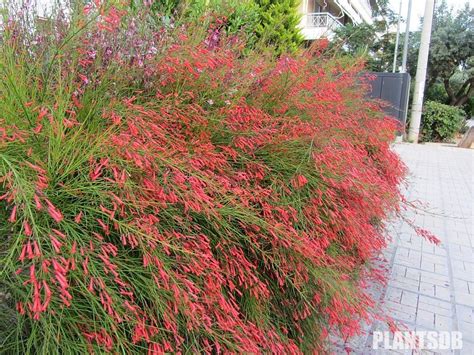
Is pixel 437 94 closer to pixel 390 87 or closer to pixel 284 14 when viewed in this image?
pixel 390 87

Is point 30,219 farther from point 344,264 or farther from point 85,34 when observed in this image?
point 344,264

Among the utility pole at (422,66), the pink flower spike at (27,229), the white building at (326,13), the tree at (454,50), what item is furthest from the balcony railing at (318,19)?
the pink flower spike at (27,229)

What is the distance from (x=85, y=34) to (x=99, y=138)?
72 centimetres

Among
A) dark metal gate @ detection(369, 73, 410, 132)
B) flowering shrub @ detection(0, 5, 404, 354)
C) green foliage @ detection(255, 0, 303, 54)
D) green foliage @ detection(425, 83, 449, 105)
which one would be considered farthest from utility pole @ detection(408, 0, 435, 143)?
flowering shrub @ detection(0, 5, 404, 354)

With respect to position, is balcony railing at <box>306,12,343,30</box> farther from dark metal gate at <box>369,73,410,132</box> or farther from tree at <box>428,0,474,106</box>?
dark metal gate at <box>369,73,410,132</box>

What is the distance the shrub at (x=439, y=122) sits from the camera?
14.8m

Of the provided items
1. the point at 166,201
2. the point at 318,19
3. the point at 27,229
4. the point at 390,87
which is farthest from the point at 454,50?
the point at 27,229

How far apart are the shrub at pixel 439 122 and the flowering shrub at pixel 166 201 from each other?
14.2 metres

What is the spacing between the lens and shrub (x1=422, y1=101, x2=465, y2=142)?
14781 millimetres

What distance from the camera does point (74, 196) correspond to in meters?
1.29

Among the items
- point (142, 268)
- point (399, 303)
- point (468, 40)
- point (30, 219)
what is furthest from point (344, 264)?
point (468, 40)

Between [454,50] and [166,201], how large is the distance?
19.9 meters

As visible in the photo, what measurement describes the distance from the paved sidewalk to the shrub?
881cm

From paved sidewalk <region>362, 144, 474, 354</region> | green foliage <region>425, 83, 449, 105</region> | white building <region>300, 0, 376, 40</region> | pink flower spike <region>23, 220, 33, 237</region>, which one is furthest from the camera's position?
green foliage <region>425, 83, 449, 105</region>
